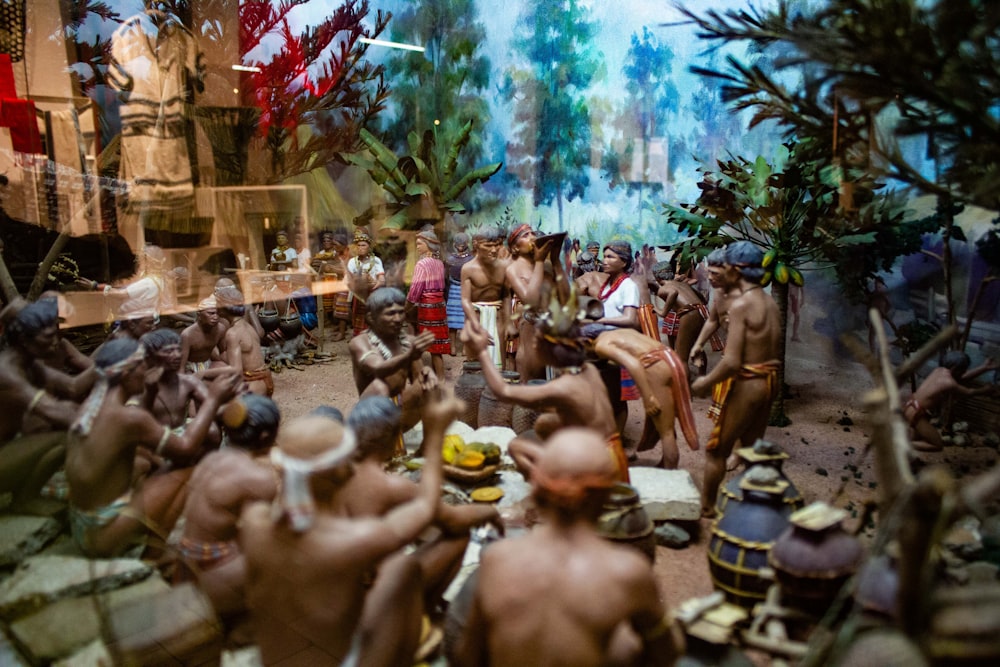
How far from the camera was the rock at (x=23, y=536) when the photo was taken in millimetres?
3840

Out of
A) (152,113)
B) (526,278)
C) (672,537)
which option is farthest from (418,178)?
(672,537)

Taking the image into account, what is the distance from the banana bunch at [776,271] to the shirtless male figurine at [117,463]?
5292mm

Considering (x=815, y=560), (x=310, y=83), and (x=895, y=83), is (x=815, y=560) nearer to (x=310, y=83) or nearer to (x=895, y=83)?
(x=895, y=83)

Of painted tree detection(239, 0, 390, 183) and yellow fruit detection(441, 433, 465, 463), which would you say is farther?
painted tree detection(239, 0, 390, 183)

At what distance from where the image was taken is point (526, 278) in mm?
6594

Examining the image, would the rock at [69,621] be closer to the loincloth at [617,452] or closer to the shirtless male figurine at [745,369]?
the loincloth at [617,452]

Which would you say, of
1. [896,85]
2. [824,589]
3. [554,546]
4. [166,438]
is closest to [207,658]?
[166,438]

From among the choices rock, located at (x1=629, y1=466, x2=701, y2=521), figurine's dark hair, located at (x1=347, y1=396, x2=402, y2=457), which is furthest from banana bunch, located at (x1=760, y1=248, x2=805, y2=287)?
figurine's dark hair, located at (x1=347, y1=396, x2=402, y2=457)

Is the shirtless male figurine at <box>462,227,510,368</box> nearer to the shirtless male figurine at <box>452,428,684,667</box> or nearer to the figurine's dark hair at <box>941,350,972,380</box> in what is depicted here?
the figurine's dark hair at <box>941,350,972,380</box>

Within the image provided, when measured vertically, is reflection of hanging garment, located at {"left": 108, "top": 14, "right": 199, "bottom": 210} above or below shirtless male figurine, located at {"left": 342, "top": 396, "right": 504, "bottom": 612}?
above

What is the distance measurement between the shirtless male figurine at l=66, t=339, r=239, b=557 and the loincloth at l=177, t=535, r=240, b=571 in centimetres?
71

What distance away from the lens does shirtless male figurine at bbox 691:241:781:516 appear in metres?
4.65

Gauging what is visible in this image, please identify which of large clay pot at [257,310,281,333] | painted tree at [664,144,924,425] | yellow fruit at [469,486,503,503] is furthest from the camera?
large clay pot at [257,310,281,333]

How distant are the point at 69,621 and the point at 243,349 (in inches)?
132
